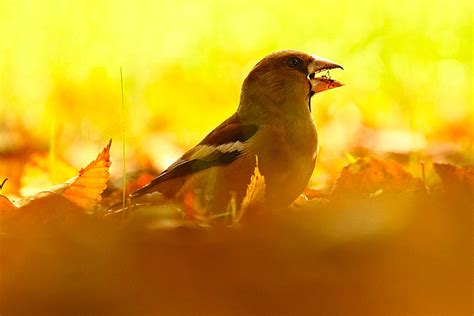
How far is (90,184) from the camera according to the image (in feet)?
6.97

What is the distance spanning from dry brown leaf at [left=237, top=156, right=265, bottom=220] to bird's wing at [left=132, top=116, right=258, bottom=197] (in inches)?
12.1

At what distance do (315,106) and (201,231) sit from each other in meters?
3.50

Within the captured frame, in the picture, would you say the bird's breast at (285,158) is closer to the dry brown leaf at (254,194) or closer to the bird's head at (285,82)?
the bird's head at (285,82)

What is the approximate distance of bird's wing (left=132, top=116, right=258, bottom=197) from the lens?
92.7 inches

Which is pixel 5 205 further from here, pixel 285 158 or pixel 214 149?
pixel 285 158

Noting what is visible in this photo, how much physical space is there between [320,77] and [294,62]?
0.09m

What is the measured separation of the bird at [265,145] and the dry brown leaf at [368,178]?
0.12 m

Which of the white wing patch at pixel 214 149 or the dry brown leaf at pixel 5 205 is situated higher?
the white wing patch at pixel 214 149

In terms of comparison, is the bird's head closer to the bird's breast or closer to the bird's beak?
the bird's beak

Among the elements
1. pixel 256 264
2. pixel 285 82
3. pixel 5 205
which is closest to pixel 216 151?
pixel 285 82

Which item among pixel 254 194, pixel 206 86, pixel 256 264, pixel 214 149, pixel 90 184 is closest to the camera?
pixel 256 264

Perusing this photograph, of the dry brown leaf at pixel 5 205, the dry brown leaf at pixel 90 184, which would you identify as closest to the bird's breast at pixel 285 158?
the dry brown leaf at pixel 90 184

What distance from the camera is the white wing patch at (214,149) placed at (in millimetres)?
2352

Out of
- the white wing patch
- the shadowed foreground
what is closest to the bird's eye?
the white wing patch
